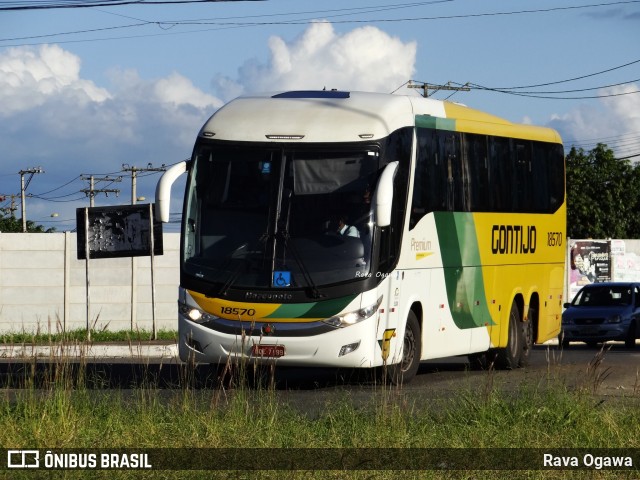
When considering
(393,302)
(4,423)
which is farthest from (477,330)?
(4,423)

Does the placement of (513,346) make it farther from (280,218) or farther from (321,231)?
(280,218)

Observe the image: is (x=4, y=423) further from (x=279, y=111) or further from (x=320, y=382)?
(x=320, y=382)

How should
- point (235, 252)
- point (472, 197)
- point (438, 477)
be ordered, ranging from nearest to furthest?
point (438, 477) < point (235, 252) < point (472, 197)

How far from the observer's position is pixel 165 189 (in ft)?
56.2

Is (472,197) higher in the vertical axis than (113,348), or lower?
higher

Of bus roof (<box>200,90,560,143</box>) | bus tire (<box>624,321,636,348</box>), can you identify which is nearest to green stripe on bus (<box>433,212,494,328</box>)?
bus roof (<box>200,90,560,143</box>)

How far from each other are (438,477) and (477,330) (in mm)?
10790

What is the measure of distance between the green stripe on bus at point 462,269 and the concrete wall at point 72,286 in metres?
12.3

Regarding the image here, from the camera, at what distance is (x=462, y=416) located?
1216cm

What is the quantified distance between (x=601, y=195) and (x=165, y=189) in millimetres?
50095

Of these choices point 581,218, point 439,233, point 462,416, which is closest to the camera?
point 462,416

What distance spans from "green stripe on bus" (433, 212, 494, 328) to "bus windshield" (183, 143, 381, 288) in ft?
7.45

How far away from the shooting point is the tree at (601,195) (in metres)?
63.3

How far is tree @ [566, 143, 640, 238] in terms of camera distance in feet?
208
